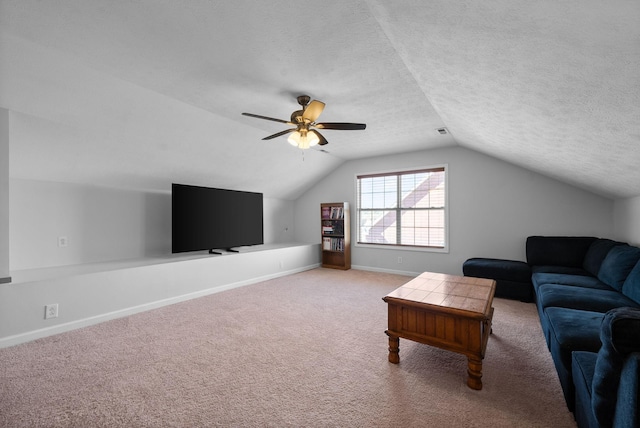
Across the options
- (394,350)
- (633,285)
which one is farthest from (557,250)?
(394,350)

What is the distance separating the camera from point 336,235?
608 centimetres

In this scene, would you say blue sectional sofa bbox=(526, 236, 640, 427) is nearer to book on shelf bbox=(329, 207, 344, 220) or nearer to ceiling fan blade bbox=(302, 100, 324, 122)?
ceiling fan blade bbox=(302, 100, 324, 122)

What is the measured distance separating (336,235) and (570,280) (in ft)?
12.7

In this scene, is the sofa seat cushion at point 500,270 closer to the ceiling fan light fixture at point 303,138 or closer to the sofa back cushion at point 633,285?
the sofa back cushion at point 633,285

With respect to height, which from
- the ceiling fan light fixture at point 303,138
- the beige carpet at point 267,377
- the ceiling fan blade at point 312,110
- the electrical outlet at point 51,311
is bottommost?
the beige carpet at point 267,377

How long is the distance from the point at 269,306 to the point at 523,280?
11.4ft

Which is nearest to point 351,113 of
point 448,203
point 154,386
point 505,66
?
point 505,66

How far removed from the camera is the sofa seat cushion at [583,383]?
4.25 ft

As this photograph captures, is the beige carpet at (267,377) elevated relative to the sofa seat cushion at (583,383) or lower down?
lower down

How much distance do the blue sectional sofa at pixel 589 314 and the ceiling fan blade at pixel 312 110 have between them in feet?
7.84

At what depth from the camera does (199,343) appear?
8.54ft

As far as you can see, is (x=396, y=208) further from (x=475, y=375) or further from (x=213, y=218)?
(x=475, y=375)

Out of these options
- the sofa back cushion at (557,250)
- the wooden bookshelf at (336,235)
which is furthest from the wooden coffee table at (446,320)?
the wooden bookshelf at (336,235)

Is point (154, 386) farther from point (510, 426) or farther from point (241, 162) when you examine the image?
point (241, 162)
